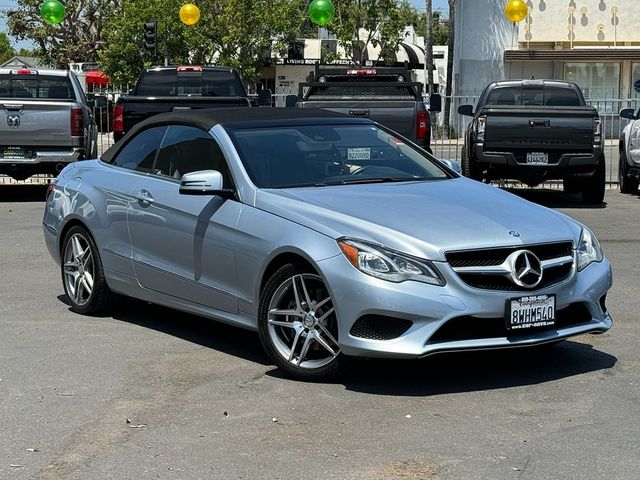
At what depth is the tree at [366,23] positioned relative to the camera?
5103 centimetres

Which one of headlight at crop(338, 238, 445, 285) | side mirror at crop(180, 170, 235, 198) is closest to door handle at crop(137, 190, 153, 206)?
side mirror at crop(180, 170, 235, 198)

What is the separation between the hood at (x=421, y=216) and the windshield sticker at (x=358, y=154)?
1.29 feet

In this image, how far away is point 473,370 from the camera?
7496mm

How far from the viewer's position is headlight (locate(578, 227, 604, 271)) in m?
7.36

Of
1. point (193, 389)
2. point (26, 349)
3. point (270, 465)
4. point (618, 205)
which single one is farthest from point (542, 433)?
point (618, 205)

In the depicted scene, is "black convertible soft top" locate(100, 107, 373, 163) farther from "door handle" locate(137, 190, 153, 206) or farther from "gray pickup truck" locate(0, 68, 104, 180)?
"gray pickup truck" locate(0, 68, 104, 180)

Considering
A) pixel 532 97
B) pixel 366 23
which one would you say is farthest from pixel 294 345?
pixel 366 23

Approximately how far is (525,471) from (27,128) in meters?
14.1

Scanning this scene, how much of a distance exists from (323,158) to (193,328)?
1628 millimetres

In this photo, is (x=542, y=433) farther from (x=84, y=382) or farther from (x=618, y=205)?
(x=618, y=205)

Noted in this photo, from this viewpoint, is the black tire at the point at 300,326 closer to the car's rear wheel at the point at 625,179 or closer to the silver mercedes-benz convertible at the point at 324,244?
the silver mercedes-benz convertible at the point at 324,244

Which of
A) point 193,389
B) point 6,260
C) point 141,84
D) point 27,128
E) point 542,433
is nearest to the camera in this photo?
point 542,433

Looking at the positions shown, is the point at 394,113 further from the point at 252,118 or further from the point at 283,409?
the point at 283,409

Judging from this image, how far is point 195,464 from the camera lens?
5.71 meters
